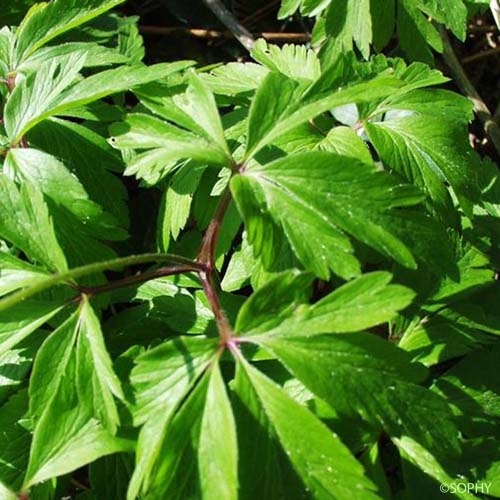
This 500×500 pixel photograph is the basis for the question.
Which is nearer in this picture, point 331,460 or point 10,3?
point 331,460

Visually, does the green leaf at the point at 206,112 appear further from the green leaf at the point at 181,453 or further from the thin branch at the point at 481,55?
the thin branch at the point at 481,55

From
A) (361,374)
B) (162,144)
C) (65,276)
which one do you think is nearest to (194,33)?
(162,144)

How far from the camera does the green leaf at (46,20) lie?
63.3 inches

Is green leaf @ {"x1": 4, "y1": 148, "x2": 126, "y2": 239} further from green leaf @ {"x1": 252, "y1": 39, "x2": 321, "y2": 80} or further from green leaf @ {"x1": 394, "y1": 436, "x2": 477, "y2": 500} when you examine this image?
green leaf @ {"x1": 394, "y1": 436, "x2": 477, "y2": 500}

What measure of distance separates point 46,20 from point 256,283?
2.74ft

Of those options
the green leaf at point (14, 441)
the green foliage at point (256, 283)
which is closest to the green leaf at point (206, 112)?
the green foliage at point (256, 283)

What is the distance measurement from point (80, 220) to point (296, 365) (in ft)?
2.03

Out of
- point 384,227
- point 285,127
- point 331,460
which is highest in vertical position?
point 285,127

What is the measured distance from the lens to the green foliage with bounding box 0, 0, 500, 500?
110 centimetres

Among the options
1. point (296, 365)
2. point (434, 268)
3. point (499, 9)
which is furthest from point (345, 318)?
point (499, 9)

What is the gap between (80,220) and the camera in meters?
1.45

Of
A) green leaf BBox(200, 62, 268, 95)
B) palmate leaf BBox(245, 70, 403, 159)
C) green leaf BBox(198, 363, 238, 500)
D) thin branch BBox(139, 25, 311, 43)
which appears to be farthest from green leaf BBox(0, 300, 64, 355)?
thin branch BBox(139, 25, 311, 43)

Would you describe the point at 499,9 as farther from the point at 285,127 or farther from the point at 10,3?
the point at 10,3

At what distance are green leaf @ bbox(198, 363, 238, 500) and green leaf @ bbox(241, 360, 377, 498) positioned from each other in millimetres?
91
